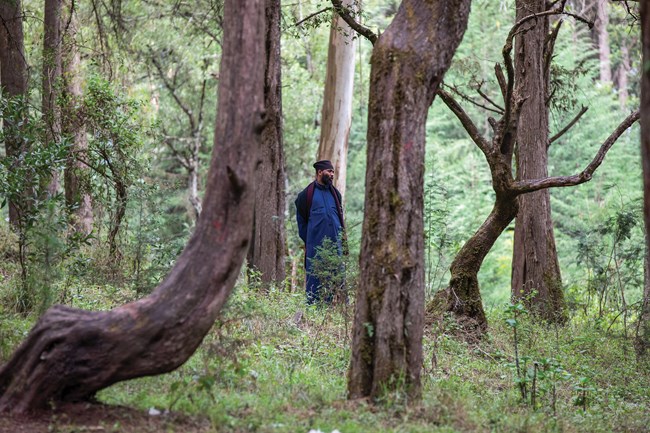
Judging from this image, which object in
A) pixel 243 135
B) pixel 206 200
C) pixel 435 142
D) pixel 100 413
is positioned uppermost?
Result: pixel 435 142

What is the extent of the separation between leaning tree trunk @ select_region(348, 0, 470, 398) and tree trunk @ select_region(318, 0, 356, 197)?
11.9 m

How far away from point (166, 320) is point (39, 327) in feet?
2.95

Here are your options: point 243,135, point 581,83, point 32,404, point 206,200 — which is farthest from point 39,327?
A: point 581,83

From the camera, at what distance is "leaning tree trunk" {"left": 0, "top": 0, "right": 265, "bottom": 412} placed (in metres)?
5.52

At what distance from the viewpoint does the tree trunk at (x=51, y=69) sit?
12602 millimetres

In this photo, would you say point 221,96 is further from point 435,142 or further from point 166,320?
point 435,142

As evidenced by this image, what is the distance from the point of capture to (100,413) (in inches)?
225

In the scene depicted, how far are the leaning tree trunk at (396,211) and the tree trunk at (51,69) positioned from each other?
687 cm

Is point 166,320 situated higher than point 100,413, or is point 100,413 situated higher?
point 166,320

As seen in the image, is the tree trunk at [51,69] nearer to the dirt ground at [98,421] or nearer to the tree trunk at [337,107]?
the tree trunk at [337,107]

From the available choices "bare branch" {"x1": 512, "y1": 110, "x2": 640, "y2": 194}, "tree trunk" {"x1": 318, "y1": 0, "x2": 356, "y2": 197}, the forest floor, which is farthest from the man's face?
"tree trunk" {"x1": 318, "y1": 0, "x2": 356, "y2": 197}

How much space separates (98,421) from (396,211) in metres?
2.69

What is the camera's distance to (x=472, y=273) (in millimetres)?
10555

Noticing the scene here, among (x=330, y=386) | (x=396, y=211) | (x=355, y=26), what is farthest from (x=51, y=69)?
(x=396, y=211)
